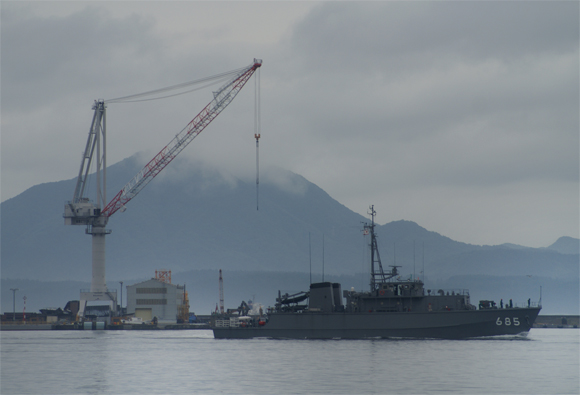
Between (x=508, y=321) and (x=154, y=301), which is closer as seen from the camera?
(x=508, y=321)

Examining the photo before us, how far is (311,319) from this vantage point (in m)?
71.2

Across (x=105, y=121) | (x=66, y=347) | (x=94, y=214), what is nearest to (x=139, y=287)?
(x=94, y=214)

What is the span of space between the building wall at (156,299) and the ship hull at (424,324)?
8039cm

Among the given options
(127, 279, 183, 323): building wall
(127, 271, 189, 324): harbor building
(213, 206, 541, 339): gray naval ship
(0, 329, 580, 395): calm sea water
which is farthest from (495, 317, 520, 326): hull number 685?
(127, 279, 183, 323): building wall

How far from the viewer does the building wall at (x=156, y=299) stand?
146125 mm

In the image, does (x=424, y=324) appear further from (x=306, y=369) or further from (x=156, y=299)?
(x=156, y=299)

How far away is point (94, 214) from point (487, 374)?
96128 millimetres

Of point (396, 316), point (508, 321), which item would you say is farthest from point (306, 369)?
point (508, 321)

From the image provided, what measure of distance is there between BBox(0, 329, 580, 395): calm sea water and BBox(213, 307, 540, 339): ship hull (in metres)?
1.34

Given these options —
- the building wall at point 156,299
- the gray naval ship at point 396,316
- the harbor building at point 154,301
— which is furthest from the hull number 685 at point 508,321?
the building wall at point 156,299

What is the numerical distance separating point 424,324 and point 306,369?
24656 mm

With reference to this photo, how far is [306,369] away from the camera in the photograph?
45781 millimetres

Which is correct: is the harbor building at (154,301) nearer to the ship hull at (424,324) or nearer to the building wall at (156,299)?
the building wall at (156,299)

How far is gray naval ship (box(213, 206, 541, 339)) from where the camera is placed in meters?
67.6
